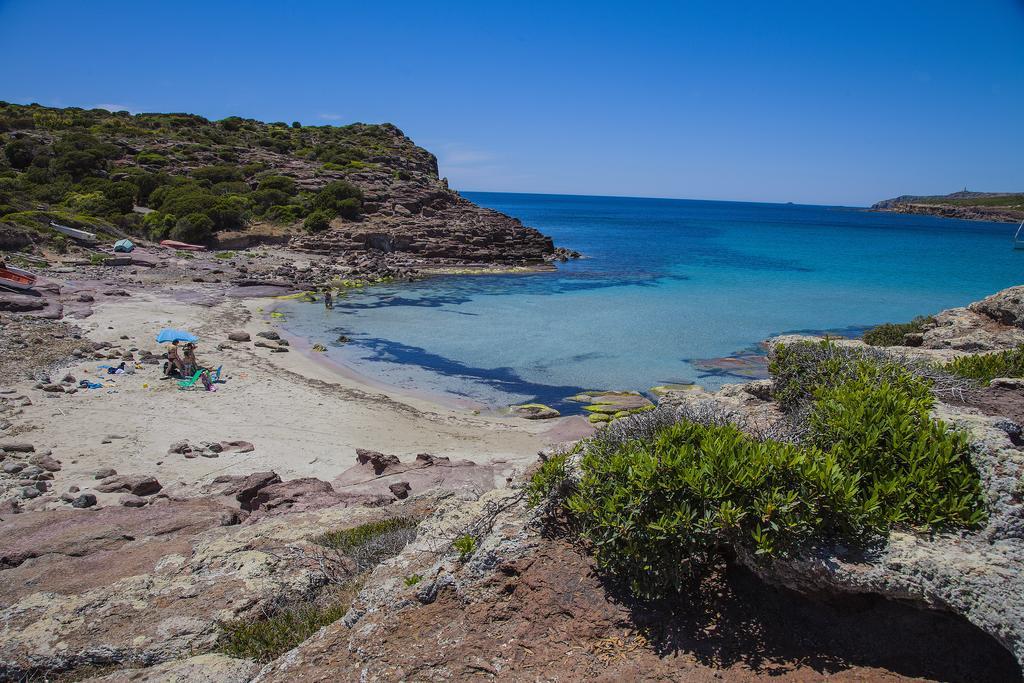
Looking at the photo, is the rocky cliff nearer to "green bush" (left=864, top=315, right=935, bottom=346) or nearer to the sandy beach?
the sandy beach

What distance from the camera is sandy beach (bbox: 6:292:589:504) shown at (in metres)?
10.7

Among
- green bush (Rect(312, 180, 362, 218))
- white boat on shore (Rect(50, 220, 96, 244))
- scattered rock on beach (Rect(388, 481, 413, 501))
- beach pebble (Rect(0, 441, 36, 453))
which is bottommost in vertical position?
beach pebble (Rect(0, 441, 36, 453))

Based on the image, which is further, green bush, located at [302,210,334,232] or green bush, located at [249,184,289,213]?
green bush, located at [249,184,289,213]

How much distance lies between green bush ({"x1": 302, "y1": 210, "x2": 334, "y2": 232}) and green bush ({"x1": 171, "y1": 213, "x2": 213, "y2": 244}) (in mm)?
6442

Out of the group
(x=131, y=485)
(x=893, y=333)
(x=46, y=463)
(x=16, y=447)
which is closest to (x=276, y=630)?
(x=131, y=485)

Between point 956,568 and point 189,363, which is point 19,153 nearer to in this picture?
→ point 189,363

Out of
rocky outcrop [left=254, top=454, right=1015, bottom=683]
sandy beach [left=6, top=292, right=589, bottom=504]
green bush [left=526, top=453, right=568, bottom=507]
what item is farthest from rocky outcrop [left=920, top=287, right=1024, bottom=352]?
green bush [left=526, top=453, right=568, bottom=507]

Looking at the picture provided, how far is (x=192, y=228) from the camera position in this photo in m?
37.5

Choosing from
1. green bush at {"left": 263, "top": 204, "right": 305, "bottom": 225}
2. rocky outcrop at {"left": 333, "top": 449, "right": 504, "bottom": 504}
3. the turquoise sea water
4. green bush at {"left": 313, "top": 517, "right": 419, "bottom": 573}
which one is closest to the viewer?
green bush at {"left": 313, "top": 517, "right": 419, "bottom": 573}

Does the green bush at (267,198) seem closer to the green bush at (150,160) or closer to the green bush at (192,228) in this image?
the green bush at (192,228)

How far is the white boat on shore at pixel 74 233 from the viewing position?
3178 cm

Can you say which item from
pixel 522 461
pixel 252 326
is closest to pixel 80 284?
pixel 252 326

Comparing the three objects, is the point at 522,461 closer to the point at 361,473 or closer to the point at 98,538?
the point at 361,473

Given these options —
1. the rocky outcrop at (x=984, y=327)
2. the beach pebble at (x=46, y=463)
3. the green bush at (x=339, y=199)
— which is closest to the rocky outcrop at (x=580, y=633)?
the beach pebble at (x=46, y=463)
